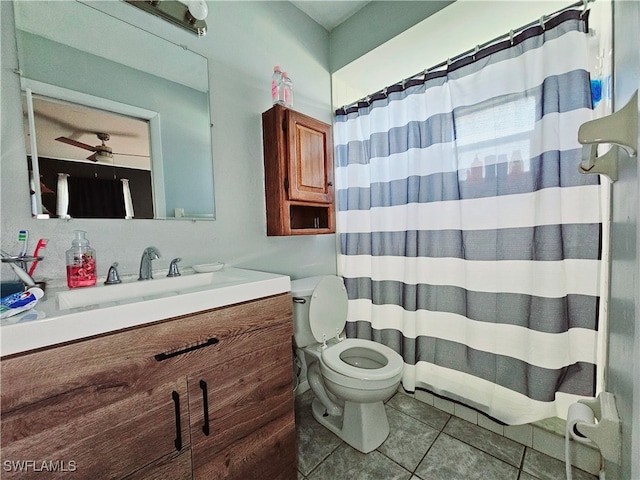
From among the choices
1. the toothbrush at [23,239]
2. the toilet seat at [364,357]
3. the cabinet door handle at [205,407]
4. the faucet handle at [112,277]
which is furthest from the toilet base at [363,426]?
the toothbrush at [23,239]

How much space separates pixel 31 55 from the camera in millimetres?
916

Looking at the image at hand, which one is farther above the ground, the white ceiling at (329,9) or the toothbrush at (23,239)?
the white ceiling at (329,9)

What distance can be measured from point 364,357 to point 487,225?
969 millimetres

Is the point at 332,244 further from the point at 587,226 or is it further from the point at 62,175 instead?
the point at 62,175

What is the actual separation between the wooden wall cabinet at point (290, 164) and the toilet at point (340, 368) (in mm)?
419

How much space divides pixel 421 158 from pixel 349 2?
109 centimetres

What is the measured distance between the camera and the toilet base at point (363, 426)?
1.27 metres

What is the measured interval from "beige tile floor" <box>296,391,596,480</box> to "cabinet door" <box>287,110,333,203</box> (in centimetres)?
131

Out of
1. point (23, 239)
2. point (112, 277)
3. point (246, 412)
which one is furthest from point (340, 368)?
point (23, 239)

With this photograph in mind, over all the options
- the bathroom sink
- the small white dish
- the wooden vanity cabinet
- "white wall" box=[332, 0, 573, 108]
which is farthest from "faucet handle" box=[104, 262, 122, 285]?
"white wall" box=[332, 0, 573, 108]

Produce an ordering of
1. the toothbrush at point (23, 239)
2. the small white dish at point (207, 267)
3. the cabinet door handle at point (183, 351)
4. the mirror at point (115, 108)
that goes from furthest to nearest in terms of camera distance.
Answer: the small white dish at point (207, 267) < the mirror at point (115, 108) < the toothbrush at point (23, 239) < the cabinet door handle at point (183, 351)

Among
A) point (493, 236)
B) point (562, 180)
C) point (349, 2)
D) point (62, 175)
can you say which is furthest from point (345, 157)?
point (62, 175)

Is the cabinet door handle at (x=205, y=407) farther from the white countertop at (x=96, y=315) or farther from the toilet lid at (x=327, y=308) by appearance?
the toilet lid at (x=327, y=308)

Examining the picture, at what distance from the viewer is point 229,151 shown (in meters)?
1.38
